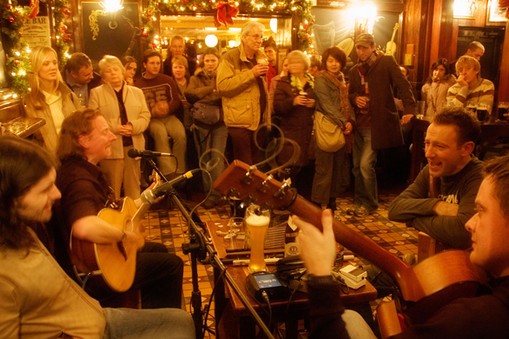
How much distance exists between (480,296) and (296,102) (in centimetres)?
340

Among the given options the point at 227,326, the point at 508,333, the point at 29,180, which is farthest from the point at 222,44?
the point at 508,333

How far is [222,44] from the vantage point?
29.9ft

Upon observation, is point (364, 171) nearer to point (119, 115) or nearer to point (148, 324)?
point (119, 115)

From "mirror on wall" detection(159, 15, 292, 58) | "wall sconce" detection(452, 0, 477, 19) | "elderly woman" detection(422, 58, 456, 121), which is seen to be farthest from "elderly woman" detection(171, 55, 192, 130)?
"wall sconce" detection(452, 0, 477, 19)

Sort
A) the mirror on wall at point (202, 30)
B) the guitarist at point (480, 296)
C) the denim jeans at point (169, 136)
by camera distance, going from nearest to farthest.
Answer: the guitarist at point (480, 296), the denim jeans at point (169, 136), the mirror on wall at point (202, 30)

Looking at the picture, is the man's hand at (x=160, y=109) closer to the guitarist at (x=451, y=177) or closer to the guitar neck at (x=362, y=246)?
the guitarist at (x=451, y=177)

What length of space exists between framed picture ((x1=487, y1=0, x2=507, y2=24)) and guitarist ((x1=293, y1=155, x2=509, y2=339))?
7857mm

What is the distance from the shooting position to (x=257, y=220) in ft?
6.71

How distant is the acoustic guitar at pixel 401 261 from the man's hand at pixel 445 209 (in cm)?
65

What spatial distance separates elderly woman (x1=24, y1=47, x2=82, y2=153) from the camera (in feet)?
12.3

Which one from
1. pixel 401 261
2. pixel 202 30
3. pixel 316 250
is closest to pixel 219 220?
pixel 401 261

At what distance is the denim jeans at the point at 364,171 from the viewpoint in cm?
473

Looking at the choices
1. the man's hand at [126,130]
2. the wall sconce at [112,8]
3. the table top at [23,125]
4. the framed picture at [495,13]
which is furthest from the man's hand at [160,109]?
the framed picture at [495,13]

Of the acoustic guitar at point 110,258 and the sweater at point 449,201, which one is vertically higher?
the sweater at point 449,201
